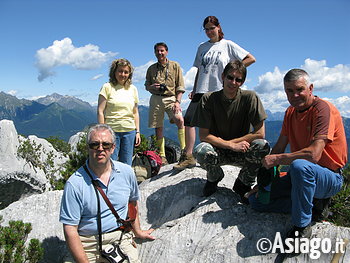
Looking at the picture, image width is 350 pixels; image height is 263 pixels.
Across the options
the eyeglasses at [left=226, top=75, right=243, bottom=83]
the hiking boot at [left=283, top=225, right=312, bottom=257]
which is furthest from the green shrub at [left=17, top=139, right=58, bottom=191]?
the hiking boot at [left=283, top=225, right=312, bottom=257]

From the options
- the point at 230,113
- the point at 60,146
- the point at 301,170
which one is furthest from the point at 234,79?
the point at 60,146

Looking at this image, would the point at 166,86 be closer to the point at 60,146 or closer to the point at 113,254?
the point at 113,254

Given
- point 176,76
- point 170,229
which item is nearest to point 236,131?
point 170,229

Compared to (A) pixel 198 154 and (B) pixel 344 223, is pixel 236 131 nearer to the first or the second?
(A) pixel 198 154

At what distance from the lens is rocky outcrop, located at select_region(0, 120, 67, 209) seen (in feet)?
34.8

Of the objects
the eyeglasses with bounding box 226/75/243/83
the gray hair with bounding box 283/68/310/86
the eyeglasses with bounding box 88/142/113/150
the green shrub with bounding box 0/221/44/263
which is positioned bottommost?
the green shrub with bounding box 0/221/44/263

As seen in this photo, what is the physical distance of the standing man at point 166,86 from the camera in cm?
820

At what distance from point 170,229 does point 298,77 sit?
127 inches

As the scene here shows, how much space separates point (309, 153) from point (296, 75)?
1.10 meters

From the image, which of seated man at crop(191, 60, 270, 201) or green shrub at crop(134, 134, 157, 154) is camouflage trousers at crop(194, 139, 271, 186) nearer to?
seated man at crop(191, 60, 270, 201)

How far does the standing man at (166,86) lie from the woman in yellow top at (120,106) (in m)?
1.43

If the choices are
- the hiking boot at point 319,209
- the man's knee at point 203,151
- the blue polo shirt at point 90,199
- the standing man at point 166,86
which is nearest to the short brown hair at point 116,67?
the standing man at point 166,86

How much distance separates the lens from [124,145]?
22.9ft

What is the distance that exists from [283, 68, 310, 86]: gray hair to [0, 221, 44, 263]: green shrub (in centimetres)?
464
